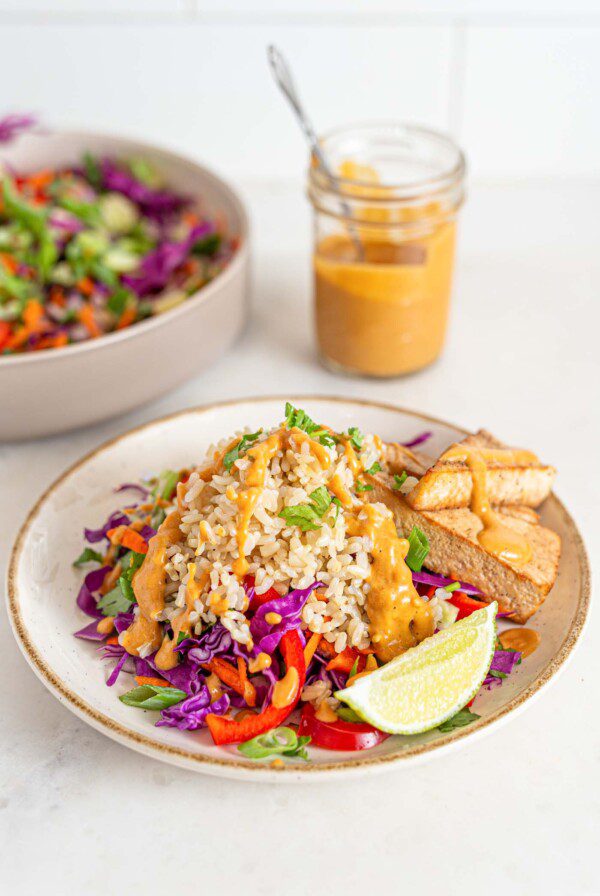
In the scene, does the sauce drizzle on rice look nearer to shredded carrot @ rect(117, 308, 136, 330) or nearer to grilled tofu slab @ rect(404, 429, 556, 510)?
grilled tofu slab @ rect(404, 429, 556, 510)

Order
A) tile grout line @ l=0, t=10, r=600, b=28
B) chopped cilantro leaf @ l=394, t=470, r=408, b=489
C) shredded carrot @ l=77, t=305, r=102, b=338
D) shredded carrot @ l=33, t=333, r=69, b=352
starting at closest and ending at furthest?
1. chopped cilantro leaf @ l=394, t=470, r=408, b=489
2. shredded carrot @ l=33, t=333, r=69, b=352
3. shredded carrot @ l=77, t=305, r=102, b=338
4. tile grout line @ l=0, t=10, r=600, b=28

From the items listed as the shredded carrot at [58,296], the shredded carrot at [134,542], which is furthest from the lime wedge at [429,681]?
the shredded carrot at [58,296]

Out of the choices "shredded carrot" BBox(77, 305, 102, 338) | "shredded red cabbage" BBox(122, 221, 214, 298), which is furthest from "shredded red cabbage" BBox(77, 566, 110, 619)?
"shredded red cabbage" BBox(122, 221, 214, 298)

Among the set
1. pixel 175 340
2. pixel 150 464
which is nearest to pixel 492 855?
pixel 150 464

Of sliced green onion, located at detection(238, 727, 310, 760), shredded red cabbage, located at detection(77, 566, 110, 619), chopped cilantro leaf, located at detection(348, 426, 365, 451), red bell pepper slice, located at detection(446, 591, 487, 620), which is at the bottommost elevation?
shredded red cabbage, located at detection(77, 566, 110, 619)

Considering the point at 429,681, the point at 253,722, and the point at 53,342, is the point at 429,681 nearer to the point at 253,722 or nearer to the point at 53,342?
the point at 253,722
